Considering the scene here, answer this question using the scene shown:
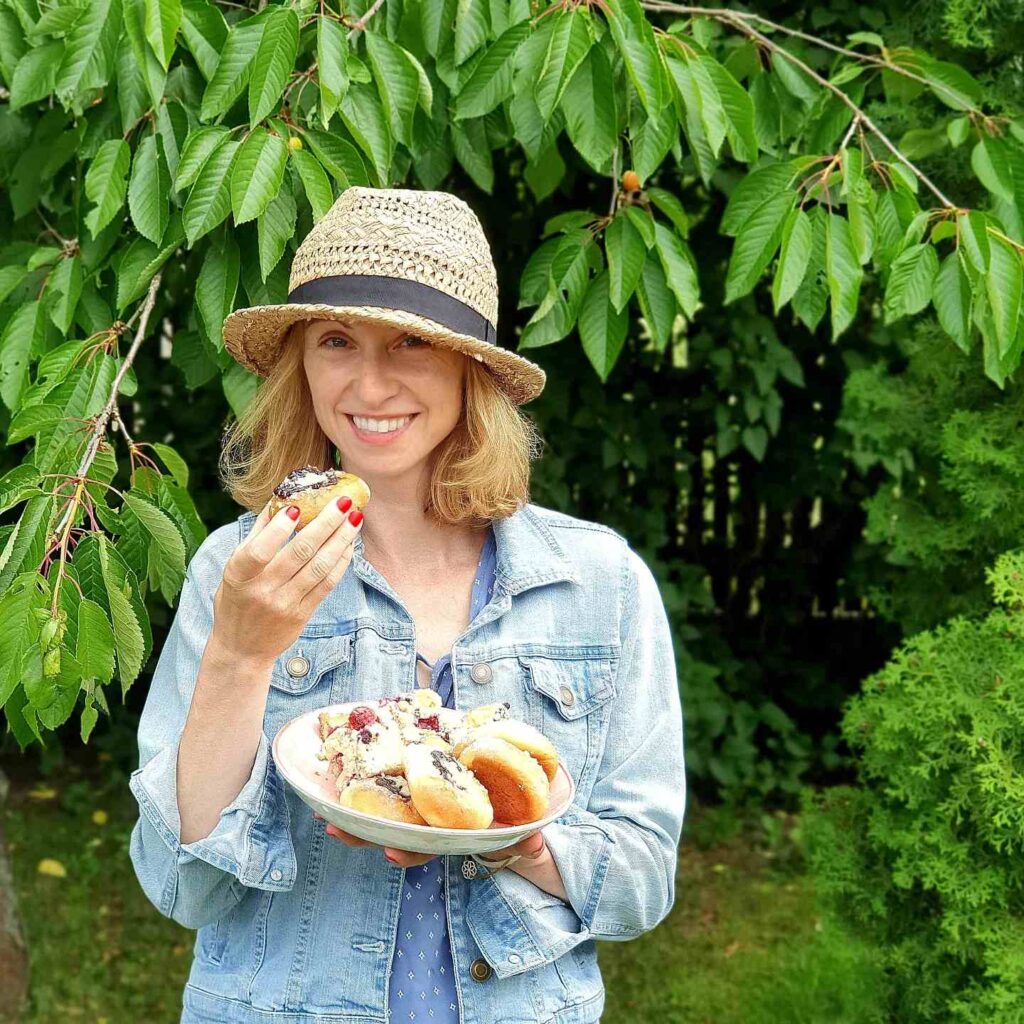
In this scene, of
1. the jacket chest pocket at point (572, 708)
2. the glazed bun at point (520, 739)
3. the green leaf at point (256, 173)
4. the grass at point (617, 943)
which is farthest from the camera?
the grass at point (617, 943)

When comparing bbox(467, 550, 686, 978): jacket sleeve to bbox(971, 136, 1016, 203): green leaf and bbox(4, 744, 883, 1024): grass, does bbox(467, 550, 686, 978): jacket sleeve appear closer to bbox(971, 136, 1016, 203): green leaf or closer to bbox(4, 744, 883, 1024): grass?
bbox(971, 136, 1016, 203): green leaf

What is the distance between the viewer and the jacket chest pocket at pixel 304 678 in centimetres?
A: 164

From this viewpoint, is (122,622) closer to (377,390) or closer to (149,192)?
(377,390)

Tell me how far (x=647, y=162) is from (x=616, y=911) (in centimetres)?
113

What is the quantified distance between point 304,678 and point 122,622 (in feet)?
0.87

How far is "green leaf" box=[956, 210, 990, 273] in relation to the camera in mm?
1984

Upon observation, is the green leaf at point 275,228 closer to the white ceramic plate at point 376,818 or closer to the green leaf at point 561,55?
the green leaf at point 561,55

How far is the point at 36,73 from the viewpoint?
1918 mm

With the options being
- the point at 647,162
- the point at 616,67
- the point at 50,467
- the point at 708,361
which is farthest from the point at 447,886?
the point at 708,361

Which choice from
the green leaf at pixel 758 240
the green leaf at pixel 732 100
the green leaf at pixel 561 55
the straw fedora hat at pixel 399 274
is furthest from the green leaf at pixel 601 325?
the straw fedora hat at pixel 399 274

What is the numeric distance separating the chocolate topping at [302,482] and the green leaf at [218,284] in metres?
0.48

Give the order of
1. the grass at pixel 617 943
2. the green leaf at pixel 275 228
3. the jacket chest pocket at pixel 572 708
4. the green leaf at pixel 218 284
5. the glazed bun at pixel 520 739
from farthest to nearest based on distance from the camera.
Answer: the grass at pixel 617 943 < the green leaf at pixel 218 284 < the green leaf at pixel 275 228 < the jacket chest pocket at pixel 572 708 < the glazed bun at pixel 520 739

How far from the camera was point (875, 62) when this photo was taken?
93.7 inches

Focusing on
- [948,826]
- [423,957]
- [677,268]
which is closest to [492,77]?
[677,268]
